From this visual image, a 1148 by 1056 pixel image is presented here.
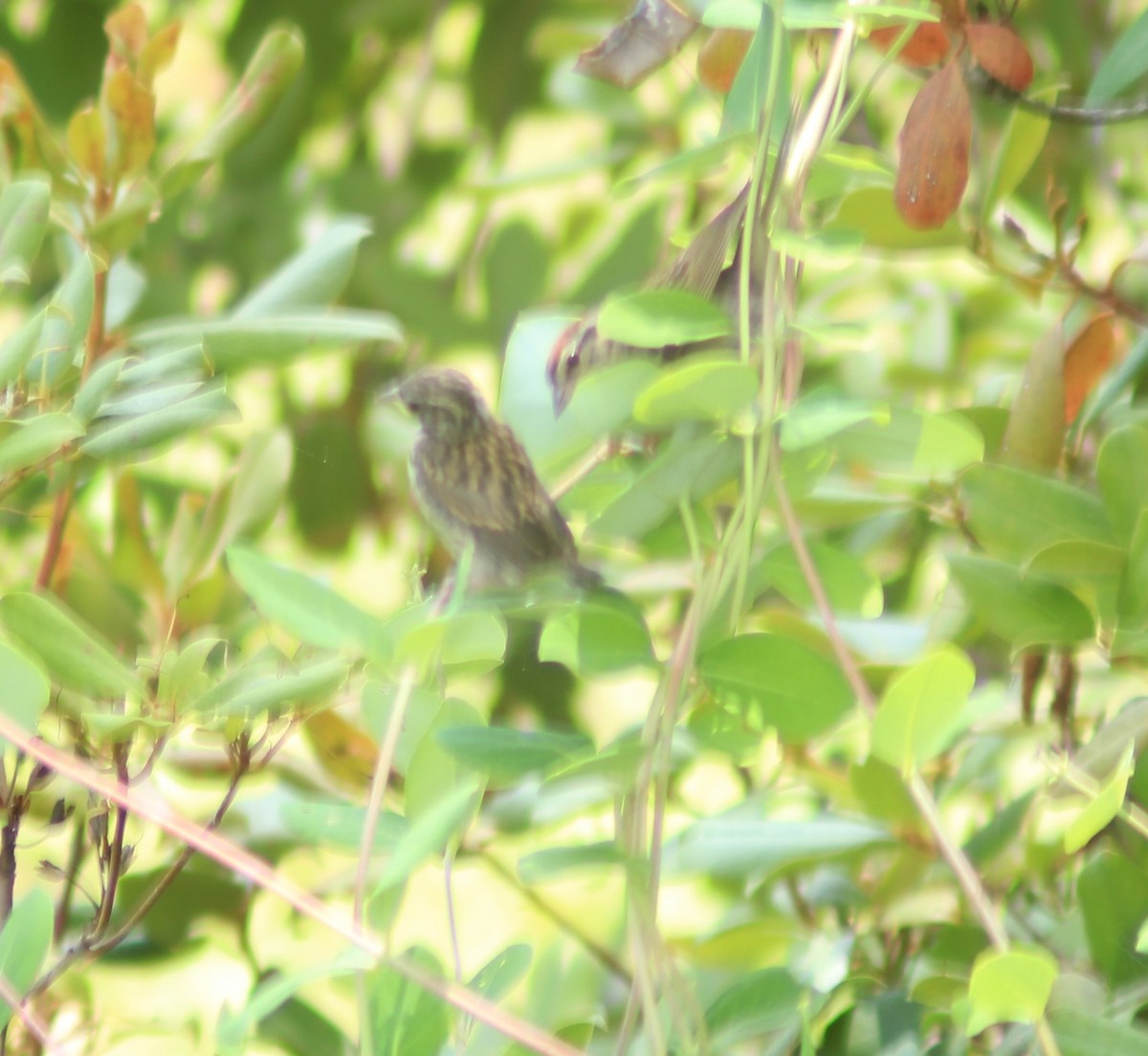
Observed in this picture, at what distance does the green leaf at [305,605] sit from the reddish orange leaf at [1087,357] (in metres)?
0.60

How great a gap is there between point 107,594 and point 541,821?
1.21 ft

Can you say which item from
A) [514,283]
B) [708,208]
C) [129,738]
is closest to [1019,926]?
[129,738]

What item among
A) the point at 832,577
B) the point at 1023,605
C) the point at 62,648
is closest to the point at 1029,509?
the point at 1023,605

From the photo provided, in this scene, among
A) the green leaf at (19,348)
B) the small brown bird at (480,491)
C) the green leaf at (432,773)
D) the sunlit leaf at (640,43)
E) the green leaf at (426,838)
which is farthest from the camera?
the small brown bird at (480,491)

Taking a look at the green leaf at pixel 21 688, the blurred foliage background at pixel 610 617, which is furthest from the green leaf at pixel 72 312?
the green leaf at pixel 21 688

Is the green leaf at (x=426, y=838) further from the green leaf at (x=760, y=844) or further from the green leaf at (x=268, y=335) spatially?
the green leaf at (x=268, y=335)

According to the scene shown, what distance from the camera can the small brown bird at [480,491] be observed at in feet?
3.14

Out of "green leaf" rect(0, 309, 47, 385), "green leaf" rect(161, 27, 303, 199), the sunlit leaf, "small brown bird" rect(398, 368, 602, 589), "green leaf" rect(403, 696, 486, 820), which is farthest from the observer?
"green leaf" rect(161, 27, 303, 199)

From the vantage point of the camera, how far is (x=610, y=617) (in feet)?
2.14

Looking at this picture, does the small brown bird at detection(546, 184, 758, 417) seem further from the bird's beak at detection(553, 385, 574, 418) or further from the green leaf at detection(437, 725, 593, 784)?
the green leaf at detection(437, 725, 593, 784)

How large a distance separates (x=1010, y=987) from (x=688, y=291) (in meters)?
0.37

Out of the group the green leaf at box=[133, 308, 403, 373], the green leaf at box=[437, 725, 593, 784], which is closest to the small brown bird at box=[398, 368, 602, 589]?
the green leaf at box=[133, 308, 403, 373]

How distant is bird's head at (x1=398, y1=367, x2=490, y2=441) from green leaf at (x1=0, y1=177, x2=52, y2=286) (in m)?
0.39

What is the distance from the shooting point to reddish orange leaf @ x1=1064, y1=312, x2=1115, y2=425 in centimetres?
99
